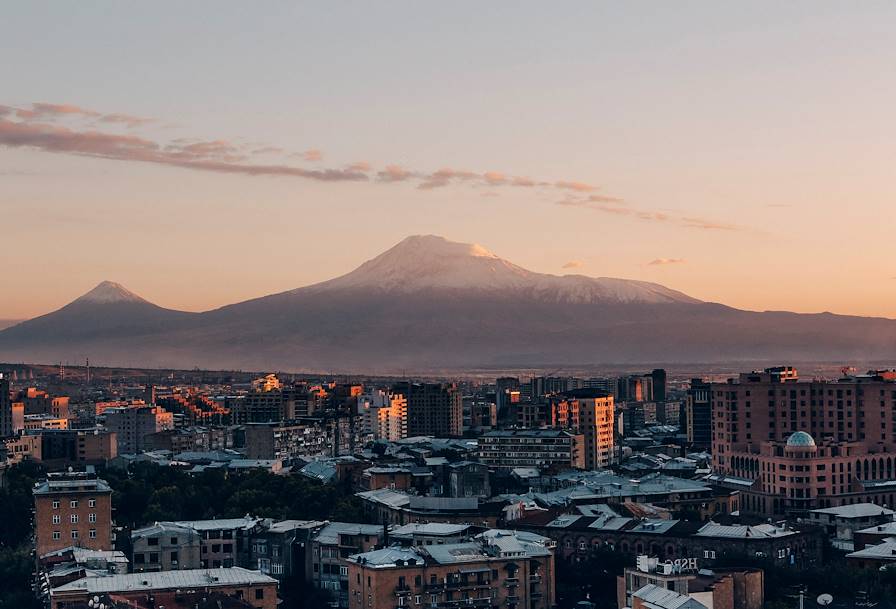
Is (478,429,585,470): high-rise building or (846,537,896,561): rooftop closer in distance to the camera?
Answer: (846,537,896,561): rooftop

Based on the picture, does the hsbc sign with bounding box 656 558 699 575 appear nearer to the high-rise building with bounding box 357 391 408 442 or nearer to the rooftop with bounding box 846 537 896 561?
the rooftop with bounding box 846 537 896 561

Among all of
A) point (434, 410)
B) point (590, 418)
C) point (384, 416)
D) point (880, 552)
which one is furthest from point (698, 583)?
point (434, 410)

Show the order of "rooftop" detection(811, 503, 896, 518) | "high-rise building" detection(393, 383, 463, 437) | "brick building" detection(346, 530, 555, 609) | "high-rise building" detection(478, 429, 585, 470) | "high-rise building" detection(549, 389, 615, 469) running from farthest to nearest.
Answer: "high-rise building" detection(393, 383, 463, 437)
"high-rise building" detection(549, 389, 615, 469)
"high-rise building" detection(478, 429, 585, 470)
"rooftop" detection(811, 503, 896, 518)
"brick building" detection(346, 530, 555, 609)

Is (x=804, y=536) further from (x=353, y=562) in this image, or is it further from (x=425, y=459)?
(x=425, y=459)

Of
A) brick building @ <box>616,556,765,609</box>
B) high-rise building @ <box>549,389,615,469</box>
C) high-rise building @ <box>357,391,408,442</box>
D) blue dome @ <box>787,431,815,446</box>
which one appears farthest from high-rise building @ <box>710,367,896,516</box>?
high-rise building @ <box>357,391,408,442</box>

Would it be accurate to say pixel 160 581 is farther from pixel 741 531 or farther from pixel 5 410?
pixel 5 410

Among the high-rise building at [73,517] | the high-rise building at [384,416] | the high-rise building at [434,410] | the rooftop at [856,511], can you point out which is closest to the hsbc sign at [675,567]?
the rooftop at [856,511]
